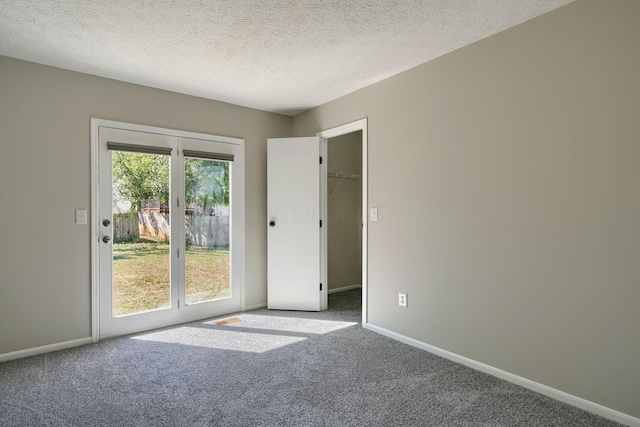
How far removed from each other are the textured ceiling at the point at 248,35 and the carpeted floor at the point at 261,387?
2430mm

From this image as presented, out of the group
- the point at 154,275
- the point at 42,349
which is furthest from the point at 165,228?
the point at 42,349

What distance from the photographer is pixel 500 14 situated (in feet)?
7.23

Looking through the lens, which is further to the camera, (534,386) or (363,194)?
(363,194)

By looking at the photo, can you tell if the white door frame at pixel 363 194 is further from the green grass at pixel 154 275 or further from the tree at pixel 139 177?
the tree at pixel 139 177

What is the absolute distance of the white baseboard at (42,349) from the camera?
2.75 m

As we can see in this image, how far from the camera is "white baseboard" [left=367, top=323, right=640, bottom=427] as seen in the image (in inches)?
75.4

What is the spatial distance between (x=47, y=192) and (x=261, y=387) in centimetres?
242

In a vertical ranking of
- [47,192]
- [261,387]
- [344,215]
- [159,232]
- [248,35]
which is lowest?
[261,387]

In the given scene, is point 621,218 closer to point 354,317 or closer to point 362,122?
point 362,122

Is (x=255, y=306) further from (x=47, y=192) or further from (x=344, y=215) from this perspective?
(x=47, y=192)

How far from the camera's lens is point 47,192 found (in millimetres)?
2914

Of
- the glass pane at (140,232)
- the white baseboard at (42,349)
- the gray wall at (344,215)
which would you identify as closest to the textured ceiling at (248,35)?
the glass pane at (140,232)

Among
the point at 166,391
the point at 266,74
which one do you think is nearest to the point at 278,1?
the point at 266,74

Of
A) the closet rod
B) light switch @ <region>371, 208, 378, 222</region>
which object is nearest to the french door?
the closet rod
